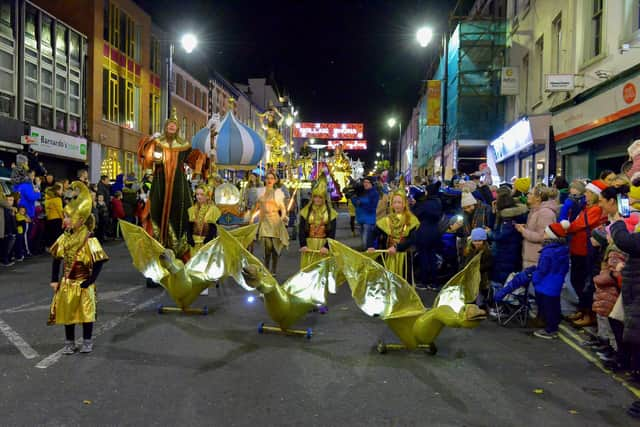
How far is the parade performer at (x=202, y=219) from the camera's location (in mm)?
9648

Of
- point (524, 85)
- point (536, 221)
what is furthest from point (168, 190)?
point (524, 85)

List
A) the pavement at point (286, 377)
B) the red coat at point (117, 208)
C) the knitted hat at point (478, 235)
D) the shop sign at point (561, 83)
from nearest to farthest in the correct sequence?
1. the pavement at point (286, 377)
2. the knitted hat at point (478, 235)
3. the shop sign at point (561, 83)
4. the red coat at point (117, 208)

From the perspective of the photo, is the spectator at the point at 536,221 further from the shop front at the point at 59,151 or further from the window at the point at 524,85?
the shop front at the point at 59,151

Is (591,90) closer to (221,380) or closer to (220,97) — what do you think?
(221,380)

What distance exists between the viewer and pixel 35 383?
528cm

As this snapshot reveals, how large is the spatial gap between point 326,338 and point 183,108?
3621cm

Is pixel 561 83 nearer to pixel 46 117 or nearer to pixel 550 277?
pixel 550 277

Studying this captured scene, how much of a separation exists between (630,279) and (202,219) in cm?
637

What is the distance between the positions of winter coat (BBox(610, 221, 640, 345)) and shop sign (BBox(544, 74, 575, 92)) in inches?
471

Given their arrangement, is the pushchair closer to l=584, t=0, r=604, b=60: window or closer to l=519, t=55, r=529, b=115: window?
l=584, t=0, r=604, b=60: window

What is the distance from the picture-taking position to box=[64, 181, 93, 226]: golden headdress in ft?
19.7

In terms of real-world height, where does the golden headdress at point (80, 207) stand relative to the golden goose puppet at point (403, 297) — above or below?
above

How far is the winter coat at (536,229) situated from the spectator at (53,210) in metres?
11.0

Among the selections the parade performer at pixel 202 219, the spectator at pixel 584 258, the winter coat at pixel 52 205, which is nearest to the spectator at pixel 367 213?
the parade performer at pixel 202 219
